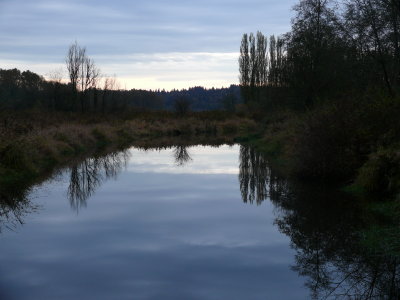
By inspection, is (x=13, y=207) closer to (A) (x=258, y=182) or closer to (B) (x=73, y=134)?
(A) (x=258, y=182)

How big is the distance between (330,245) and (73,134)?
22.6 m

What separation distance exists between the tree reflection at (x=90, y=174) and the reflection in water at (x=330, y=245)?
15.2 feet

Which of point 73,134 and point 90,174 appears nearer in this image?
point 90,174

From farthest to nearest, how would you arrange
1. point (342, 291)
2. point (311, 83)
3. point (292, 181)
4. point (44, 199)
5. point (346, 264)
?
1. point (311, 83)
2. point (292, 181)
3. point (44, 199)
4. point (346, 264)
5. point (342, 291)

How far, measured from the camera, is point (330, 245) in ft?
27.8

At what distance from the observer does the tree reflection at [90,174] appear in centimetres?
1405

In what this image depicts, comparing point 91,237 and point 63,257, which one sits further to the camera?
point 91,237

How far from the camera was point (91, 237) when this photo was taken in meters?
9.26

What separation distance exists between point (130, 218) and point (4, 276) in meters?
4.37

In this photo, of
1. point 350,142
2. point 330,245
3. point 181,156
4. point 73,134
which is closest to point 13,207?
point 330,245

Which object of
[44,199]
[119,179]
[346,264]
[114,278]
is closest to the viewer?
[114,278]

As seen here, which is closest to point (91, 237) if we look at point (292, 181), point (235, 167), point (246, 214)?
point (246, 214)

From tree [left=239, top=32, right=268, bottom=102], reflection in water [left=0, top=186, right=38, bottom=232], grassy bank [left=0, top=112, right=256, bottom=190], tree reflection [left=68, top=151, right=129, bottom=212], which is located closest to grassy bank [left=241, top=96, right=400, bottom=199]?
tree reflection [left=68, top=151, right=129, bottom=212]

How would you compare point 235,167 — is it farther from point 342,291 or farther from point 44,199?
point 342,291
